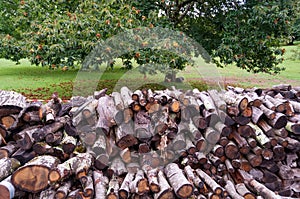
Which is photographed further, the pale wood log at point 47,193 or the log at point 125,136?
the log at point 125,136

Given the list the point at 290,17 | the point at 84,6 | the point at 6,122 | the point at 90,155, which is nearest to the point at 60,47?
the point at 84,6

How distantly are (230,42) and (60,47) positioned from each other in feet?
14.9

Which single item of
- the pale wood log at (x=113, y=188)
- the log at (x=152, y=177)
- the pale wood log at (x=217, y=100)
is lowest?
the pale wood log at (x=113, y=188)

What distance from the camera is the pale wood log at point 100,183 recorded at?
2514mm

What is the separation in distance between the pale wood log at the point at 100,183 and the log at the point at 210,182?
1.03m

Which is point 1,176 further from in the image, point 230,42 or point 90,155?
point 230,42

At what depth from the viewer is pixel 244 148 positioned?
9.75ft

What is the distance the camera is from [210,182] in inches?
106

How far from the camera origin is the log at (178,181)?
2.46 m

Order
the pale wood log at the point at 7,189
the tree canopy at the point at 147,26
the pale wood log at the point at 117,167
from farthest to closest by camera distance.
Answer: the tree canopy at the point at 147,26, the pale wood log at the point at 117,167, the pale wood log at the point at 7,189

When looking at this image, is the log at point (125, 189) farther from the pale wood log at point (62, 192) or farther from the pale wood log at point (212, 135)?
the pale wood log at point (212, 135)

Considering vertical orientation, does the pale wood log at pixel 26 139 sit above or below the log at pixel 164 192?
above

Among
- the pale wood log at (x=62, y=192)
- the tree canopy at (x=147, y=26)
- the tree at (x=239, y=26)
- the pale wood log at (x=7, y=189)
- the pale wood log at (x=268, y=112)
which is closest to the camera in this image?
the pale wood log at (x=7, y=189)

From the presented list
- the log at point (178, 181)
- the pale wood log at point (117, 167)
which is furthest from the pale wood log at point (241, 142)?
the pale wood log at point (117, 167)
